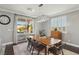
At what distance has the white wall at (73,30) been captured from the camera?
145cm

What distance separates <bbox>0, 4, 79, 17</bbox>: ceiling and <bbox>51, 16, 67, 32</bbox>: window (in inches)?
5.5

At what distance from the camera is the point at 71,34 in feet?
4.95

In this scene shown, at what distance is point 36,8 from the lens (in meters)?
1.50

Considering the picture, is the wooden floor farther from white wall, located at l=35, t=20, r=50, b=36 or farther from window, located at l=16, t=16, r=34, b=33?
white wall, located at l=35, t=20, r=50, b=36

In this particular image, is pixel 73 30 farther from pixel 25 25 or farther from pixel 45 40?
pixel 25 25

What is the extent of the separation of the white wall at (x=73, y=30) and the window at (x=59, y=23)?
8cm

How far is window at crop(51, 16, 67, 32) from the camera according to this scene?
1.54 metres

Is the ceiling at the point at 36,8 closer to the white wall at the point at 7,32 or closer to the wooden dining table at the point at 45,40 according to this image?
the white wall at the point at 7,32

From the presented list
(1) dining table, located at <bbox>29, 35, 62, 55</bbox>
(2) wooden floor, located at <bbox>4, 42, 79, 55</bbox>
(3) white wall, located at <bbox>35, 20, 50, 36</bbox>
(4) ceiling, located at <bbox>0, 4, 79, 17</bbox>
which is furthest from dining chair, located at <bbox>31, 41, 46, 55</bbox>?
(4) ceiling, located at <bbox>0, 4, 79, 17</bbox>

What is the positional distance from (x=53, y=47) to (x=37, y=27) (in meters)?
0.53

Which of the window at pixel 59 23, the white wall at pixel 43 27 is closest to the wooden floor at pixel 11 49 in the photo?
the window at pixel 59 23

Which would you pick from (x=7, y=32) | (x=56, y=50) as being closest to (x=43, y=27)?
(x=56, y=50)

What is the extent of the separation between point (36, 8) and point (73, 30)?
838mm
